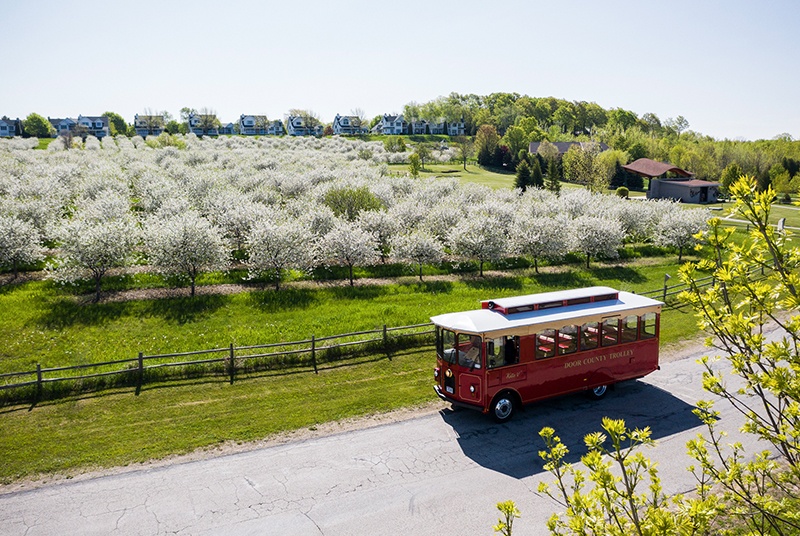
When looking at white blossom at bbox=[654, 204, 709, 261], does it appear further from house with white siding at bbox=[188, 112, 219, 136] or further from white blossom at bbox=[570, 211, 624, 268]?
house with white siding at bbox=[188, 112, 219, 136]

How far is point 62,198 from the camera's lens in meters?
47.2

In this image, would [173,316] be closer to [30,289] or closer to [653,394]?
[30,289]

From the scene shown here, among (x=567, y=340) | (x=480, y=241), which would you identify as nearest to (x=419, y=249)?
(x=480, y=241)

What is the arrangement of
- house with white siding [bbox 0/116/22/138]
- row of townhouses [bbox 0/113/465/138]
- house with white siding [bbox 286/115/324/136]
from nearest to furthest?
house with white siding [bbox 0/116/22/138], row of townhouses [bbox 0/113/465/138], house with white siding [bbox 286/115/324/136]

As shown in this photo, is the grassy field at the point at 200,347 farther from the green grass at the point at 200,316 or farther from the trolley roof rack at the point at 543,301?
the trolley roof rack at the point at 543,301

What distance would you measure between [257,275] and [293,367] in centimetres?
1312

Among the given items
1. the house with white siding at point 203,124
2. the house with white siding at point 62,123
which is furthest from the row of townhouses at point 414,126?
the house with white siding at point 62,123

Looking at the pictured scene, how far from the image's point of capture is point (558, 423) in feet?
57.7

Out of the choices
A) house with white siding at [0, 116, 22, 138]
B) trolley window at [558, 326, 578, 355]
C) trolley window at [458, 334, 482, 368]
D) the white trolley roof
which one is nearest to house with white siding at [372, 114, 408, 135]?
house with white siding at [0, 116, 22, 138]

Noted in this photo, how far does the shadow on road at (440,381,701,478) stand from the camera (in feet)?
51.2

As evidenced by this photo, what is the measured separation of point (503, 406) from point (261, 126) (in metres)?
184

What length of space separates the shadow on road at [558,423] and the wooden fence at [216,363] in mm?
5882

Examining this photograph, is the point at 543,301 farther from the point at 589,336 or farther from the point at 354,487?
the point at 354,487

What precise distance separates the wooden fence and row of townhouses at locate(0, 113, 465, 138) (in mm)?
153035
